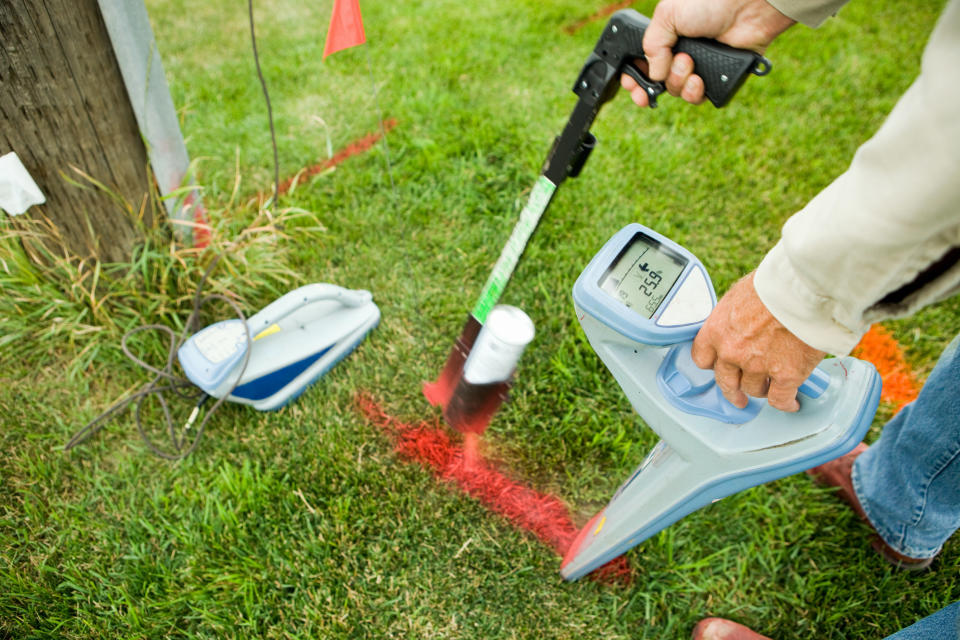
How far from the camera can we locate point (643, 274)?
3.72 ft

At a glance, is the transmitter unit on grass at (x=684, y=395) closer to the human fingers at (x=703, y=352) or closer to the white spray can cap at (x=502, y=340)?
the human fingers at (x=703, y=352)

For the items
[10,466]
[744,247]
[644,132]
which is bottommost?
[10,466]

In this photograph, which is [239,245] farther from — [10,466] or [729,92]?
[729,92]

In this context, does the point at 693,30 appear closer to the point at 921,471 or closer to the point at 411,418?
the point at 921,471

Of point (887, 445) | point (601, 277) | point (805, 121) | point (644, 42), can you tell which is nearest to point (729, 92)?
point (644, 42)

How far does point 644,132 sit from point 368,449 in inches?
87.7

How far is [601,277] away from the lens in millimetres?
1122

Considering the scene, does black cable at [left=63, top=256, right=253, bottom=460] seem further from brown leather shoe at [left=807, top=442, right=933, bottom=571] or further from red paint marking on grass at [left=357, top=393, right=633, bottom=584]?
brown leather shoe at [left=807, top=442, right=933, bottom=571]

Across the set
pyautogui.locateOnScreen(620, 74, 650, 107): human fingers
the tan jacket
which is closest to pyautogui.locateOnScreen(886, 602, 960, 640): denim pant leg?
the tan jacket

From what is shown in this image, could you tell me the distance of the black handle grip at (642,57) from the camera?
1.12 metres

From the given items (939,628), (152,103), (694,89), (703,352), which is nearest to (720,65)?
(694,89)

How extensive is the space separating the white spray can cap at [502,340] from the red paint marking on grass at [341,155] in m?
1.59

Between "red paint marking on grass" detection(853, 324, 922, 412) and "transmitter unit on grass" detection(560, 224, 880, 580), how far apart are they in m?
1.38

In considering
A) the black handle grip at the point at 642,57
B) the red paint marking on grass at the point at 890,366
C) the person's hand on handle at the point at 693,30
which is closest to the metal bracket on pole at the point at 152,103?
the black handle grip at the point at 642,57
